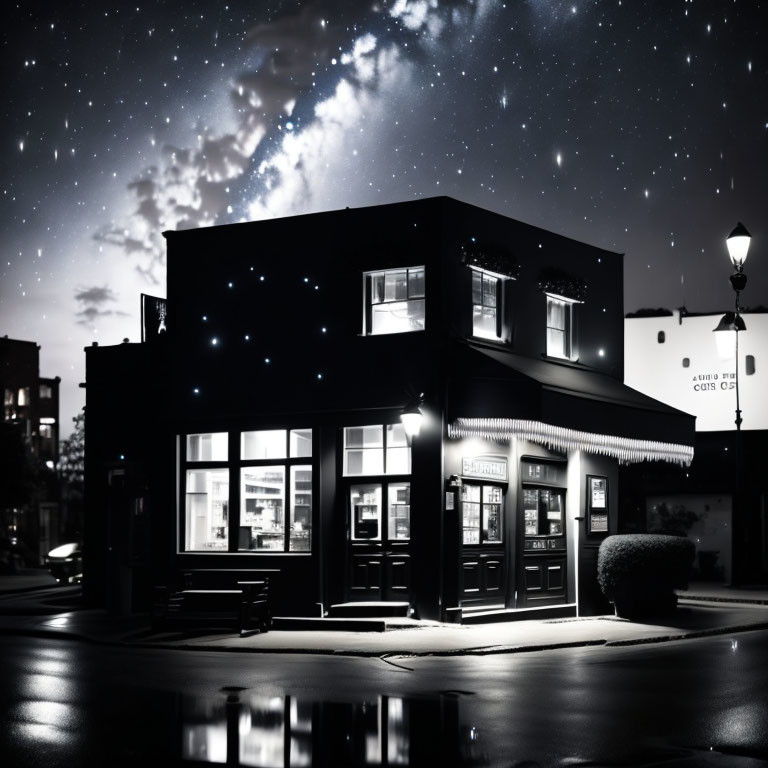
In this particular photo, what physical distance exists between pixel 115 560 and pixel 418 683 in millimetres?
12011

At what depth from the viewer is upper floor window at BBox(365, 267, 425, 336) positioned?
21.2m

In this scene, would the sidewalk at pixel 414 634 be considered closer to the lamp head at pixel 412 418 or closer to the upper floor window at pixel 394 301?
the lamp head at pixel 412 418

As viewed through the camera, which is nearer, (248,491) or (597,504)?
(248,491)

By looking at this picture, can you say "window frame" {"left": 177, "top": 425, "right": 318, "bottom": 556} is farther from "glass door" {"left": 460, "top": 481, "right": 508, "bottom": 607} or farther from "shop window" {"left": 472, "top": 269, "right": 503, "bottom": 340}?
"shop window" {"left": 472, "top": 269, "right": 503, "bottom": 340}

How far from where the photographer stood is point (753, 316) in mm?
34219

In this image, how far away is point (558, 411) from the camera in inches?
814

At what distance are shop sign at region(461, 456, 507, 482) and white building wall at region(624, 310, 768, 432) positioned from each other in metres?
14.6

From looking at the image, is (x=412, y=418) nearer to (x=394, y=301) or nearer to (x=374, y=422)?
(x=374, y=422)

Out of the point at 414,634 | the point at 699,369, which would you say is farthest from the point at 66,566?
the point at 699,369

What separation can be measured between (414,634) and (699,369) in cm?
1913

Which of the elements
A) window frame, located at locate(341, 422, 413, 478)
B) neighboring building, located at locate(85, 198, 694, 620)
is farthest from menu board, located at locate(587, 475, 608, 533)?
window frame, located at locate(341, 422, 413, 478)

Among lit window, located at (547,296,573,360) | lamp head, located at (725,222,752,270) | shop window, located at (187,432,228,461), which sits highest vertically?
lamp head, located at (725,222,752,270)

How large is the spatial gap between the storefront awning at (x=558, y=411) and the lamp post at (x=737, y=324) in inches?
116

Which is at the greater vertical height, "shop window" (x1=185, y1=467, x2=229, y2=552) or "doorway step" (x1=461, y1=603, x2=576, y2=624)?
"shop window" (x1=185, y1=467, x2=229, y2=552)
